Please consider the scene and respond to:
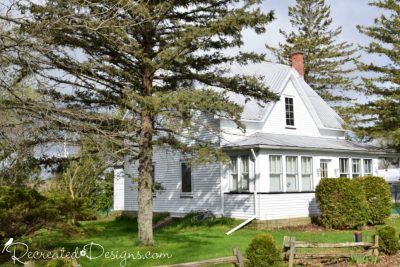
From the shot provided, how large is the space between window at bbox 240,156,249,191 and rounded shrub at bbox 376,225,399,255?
8.35 meters

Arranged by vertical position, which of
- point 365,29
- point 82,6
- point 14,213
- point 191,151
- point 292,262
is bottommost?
point 292,262

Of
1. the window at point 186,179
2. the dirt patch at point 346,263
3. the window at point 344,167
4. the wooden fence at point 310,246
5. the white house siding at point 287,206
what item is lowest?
the dirt patch at point 346,263

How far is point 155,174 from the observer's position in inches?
1010

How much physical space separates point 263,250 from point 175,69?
25.6 feet

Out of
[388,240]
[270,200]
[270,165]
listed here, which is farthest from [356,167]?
[388,240]

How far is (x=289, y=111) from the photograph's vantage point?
24.7 meters

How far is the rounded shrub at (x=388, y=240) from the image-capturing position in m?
12.9

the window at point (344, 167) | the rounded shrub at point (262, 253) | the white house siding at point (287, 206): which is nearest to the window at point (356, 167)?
the window at point (344, 167)

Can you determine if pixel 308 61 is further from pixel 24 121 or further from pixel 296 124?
pixel 24 121

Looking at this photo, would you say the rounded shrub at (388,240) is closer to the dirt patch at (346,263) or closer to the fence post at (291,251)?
the dirt patch at (346,263)

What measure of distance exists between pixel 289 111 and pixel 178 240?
35.3 ft

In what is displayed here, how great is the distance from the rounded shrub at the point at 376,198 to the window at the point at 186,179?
7.72 m

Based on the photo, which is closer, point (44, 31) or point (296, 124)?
point (44, 31)

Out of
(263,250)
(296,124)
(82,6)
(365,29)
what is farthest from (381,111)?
(82,6)
